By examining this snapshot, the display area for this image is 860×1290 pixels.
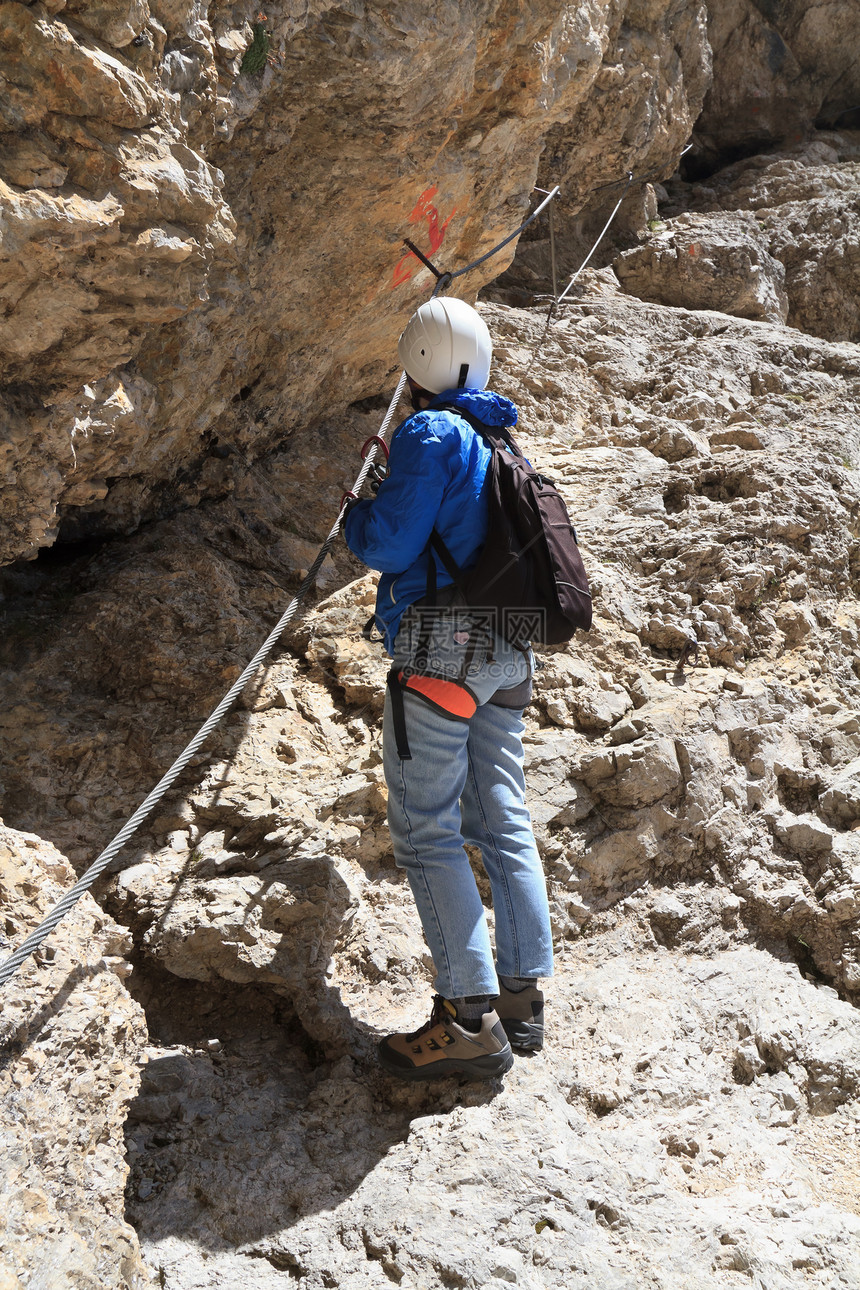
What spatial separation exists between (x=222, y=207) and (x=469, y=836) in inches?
91.5

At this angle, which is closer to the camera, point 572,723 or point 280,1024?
point 280,1024

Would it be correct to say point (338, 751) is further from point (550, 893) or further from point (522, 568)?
point (522, 568)

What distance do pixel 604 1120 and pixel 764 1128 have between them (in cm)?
52

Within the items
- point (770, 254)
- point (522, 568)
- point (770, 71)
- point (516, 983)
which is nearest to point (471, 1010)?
point (516, 983)

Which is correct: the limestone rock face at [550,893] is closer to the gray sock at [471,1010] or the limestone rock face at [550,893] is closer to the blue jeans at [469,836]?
the gray sock at [471,1010]

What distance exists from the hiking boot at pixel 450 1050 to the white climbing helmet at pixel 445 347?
201 centimetres

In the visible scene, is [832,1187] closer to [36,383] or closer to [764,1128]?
[764,1128]

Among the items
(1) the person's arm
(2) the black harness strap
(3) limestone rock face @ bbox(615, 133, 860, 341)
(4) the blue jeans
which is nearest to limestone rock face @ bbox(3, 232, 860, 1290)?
(4) the blue jeans

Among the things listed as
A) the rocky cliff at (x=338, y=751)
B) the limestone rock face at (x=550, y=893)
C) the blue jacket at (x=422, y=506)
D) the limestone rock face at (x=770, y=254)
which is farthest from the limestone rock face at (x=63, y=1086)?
the limestone rock face at (x=770, y=254)

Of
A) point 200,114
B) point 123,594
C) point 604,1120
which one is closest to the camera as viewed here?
point 604,1120

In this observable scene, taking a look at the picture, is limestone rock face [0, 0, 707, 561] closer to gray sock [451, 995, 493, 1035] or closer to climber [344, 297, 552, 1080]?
climber [344, 297, 552, 1080]

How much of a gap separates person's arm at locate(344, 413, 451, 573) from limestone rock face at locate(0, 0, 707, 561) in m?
0.97

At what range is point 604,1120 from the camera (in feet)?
9.13

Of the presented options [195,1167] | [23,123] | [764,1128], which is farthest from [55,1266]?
[23,123]
